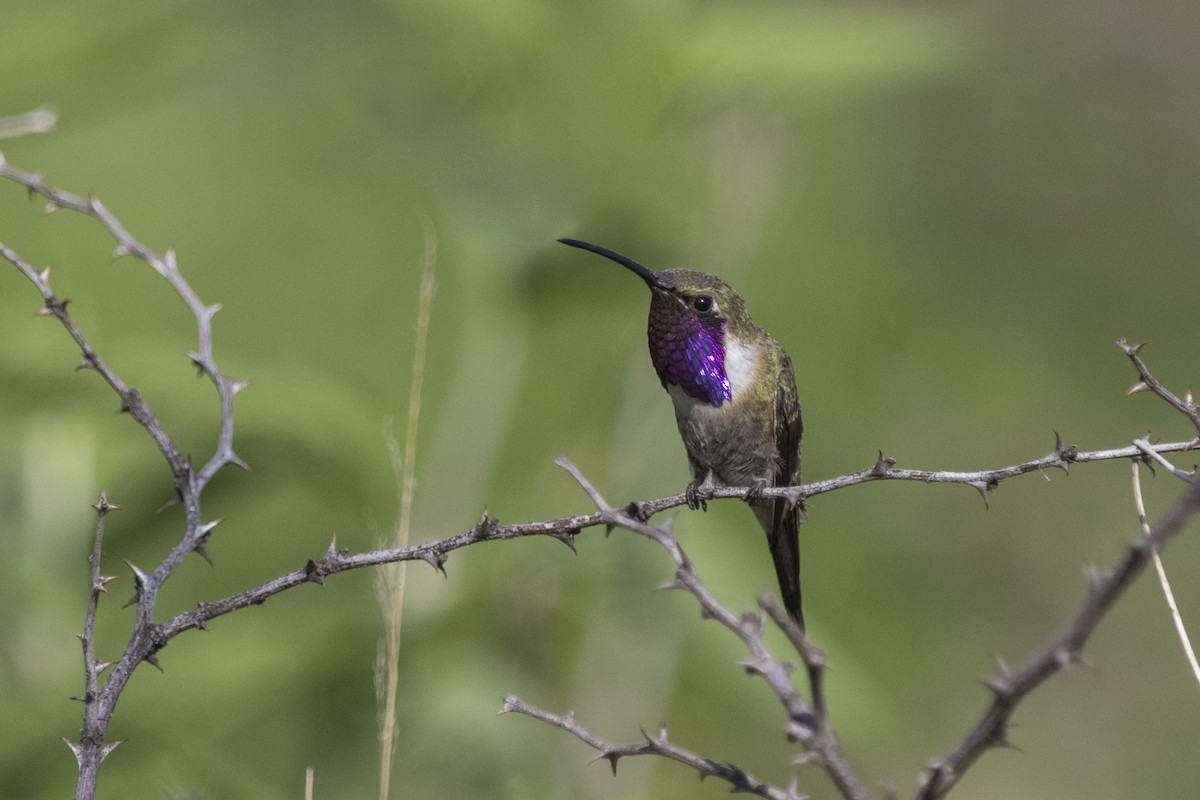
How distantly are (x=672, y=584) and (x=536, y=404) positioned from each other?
2.59 meters

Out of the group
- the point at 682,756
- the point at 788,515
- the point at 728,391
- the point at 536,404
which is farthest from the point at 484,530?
the point at 536,404

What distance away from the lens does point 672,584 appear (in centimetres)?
188

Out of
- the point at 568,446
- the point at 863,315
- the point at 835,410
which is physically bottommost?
the point at 568,446

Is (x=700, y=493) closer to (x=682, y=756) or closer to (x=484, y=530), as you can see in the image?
(x=484, y=530)

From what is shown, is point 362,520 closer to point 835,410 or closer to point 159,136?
point 835,410

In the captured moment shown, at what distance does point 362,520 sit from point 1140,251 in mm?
7290

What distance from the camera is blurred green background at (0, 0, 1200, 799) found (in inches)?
148

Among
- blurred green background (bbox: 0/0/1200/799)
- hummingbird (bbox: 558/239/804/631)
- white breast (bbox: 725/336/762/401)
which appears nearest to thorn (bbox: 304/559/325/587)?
blurred green background (bbox: 0/0/1200/799)

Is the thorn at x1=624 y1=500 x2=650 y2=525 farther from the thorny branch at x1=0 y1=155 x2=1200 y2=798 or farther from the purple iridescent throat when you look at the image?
the purple iridescent throat

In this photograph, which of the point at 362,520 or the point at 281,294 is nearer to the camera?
the point at 362,520

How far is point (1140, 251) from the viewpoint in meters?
9.52

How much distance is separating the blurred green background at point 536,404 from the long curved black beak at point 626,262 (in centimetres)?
50

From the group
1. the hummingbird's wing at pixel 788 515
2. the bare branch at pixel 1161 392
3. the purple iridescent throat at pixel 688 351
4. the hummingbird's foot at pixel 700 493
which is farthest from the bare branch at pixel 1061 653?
the hummingbird's wing at pixel 788 515

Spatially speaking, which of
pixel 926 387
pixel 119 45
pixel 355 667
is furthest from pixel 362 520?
pixel 926 387
